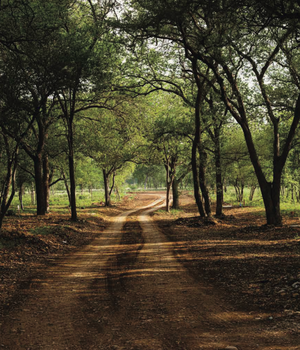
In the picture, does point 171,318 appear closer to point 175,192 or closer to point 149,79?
point 149,79

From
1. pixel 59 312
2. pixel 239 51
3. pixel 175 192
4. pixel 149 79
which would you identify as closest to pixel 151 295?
pixel 59 312

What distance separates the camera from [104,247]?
13.5 metres

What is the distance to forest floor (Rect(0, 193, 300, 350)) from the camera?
14.8ft

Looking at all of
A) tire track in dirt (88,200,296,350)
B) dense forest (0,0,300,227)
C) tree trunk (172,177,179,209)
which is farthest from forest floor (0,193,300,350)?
tree trunk (172,177,179,209)

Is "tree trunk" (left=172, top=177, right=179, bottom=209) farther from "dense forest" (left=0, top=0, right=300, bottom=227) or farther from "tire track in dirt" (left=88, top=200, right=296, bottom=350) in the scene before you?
"tire track in dirt" (left=88, top=200, right=296, bottom=350)

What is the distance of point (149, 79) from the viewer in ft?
67.5

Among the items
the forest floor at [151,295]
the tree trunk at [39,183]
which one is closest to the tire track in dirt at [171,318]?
the forest floor at [151,295]

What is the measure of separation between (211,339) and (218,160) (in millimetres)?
18677

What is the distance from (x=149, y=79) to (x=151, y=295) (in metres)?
17.0

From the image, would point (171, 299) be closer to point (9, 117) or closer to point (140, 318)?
point (140, 318)

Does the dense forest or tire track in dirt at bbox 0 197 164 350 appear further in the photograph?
the dense forest

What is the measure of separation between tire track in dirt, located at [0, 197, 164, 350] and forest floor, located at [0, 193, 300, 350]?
19 mm

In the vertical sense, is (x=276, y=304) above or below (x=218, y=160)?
below

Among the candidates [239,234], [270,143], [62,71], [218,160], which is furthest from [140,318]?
[270,143]
